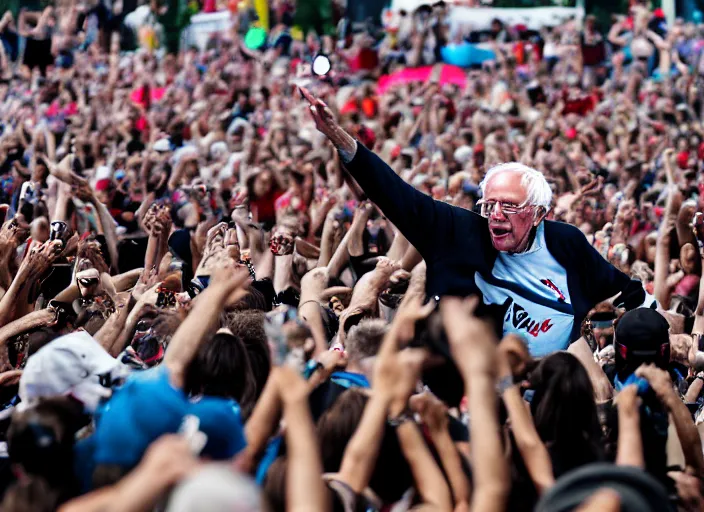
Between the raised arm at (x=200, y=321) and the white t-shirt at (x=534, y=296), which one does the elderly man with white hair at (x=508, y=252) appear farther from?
the raised arm at (x=200, y=321)

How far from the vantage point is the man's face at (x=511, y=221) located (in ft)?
18.2

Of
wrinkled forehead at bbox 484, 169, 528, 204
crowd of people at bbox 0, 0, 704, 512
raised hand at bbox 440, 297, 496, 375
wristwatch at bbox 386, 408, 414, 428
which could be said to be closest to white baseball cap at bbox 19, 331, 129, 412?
crowd of people at bbox 0, 0, 704, 512

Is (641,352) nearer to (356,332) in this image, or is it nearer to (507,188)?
(356,332)

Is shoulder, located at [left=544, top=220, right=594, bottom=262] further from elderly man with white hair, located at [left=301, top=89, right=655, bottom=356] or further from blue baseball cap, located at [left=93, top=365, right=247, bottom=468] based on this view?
blue baseball cap, located at [left=93, top=365, right=247, bottom=468]

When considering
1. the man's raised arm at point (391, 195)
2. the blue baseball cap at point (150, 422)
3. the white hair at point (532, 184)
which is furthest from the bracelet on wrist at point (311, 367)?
the white hair at point (532, 184)

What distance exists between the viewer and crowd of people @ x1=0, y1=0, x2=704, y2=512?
3.35 metres

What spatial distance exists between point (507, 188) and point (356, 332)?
122 cm

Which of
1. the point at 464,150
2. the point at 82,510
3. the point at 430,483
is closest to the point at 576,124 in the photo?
the point at 464,150

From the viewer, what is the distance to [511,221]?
5539 millimetres

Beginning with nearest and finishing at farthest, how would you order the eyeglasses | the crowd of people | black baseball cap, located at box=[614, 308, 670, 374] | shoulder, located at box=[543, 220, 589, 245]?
1. the crowd of people
2. black baseball cap, located at box=[614, 308, 670, 374]
3. the eyeglasses
4. shoulder, located at box=[543, 220, 589, 245]

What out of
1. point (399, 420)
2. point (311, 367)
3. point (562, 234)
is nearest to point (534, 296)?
point (562, 234)

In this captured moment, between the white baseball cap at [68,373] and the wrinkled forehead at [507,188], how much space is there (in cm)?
200

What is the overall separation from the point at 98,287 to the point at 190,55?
594 inches

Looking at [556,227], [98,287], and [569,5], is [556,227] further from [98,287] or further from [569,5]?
[569,5]
